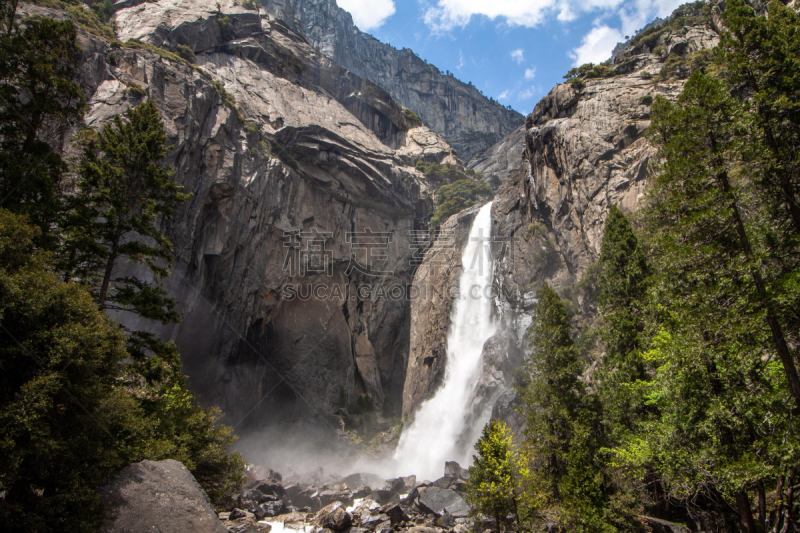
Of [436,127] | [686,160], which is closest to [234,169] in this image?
[686,160]

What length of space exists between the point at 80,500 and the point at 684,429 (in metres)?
14.3

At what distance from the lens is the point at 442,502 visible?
2361 cm

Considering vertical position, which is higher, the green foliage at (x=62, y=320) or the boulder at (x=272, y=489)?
the green foliage at (x=62, y=320)

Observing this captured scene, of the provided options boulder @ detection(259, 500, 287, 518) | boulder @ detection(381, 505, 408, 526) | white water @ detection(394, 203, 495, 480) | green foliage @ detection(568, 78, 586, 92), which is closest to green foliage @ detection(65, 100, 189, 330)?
boulder @ detection(259, 500, 287, 518)

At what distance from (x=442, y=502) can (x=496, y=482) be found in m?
9.84

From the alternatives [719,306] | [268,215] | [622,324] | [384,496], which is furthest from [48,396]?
[268,215]

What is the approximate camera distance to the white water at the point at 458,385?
34562 millimetres

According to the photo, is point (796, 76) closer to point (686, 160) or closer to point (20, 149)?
point (686, 160)

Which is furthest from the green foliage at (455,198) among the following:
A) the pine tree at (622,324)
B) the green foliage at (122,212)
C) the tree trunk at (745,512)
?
the tree trunk at (745,512)

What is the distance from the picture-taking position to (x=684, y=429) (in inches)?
437

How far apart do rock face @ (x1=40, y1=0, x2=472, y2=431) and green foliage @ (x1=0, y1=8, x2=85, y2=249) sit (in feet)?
46.0

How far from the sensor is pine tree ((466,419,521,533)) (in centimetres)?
1518

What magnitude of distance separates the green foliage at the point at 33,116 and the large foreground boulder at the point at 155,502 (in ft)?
22.5

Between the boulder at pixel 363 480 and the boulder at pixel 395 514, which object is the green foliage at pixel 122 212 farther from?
the boulder at pixel 363 480
